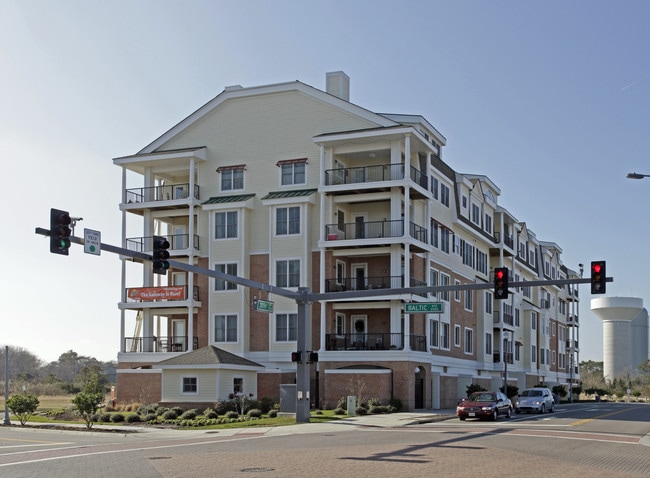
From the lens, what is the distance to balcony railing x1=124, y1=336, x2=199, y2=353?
59312 millimetres

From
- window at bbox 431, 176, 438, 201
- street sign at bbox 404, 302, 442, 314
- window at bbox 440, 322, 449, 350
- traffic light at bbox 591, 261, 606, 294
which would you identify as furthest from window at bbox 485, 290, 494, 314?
traffic light at bbox 591, 261, 606, 294

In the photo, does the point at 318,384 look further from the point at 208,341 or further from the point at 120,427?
the point at 120,427

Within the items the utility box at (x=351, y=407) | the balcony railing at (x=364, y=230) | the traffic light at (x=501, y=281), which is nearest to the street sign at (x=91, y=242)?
the traffic light at (x=501, y=281)

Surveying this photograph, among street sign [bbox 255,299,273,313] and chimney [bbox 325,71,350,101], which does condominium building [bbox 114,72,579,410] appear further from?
street sign [bbox 255,299,273,313]

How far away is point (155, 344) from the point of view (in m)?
59.9

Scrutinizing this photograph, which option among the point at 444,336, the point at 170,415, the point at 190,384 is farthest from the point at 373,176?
the point at 170,415

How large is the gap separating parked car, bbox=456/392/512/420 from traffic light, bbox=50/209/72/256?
24939 mm

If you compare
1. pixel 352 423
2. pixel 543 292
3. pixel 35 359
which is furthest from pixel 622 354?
pixel 352 423

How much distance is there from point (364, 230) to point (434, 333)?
29.8ft

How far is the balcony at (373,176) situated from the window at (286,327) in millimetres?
9221

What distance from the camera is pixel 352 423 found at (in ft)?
127

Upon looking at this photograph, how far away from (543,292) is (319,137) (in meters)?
51.0

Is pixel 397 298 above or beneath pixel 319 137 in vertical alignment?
beneath

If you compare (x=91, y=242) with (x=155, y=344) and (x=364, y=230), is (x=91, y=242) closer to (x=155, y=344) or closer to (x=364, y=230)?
(x=364, y=230)
